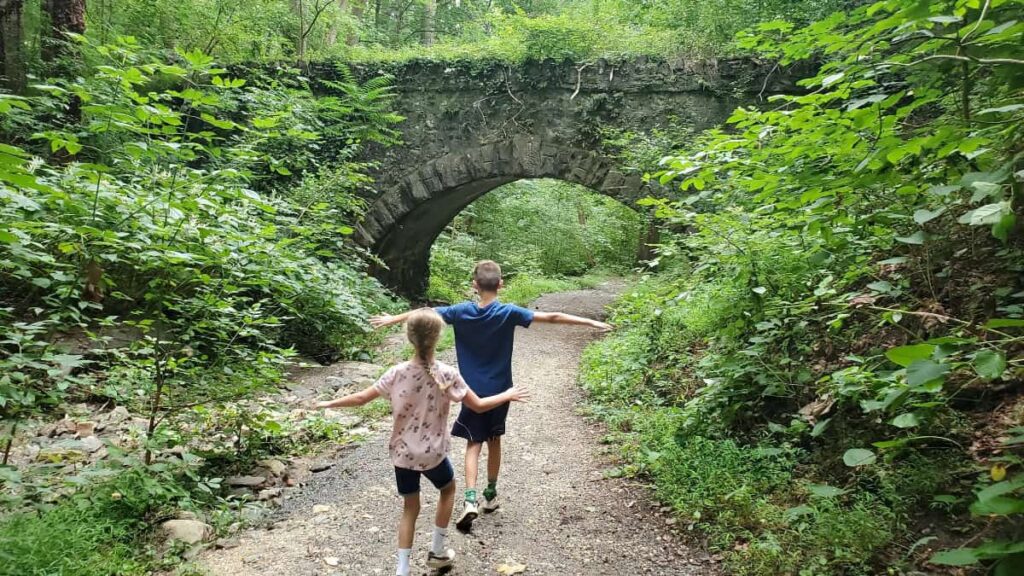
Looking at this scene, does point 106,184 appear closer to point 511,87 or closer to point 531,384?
point 531,384

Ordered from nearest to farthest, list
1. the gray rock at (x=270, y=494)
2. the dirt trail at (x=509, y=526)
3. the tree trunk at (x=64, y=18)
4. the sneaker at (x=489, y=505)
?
the dirt trail at (x=509, y=526)
the sneaker at (x=489, y=505)
the gray rock at (x=270, y=494)
the tree trunk at (x=64, y=18)

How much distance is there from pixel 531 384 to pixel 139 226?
13.8 feet

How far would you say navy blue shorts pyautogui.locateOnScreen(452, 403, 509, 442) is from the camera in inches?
120

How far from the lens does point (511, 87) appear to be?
9.66 meters

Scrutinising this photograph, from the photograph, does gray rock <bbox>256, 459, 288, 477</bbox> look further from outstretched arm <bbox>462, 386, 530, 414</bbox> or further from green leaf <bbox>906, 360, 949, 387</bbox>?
green leaf <bbox>906, 360, 949, 387</bbox>

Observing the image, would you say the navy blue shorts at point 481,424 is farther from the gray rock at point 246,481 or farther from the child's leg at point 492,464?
the gray rock at point 246,481

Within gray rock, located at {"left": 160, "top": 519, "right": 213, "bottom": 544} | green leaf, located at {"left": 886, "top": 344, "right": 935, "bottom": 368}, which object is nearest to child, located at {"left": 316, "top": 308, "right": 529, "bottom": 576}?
gray rock, located at {"left": 160, "top": 519, "right": 213, "bottom": 544}

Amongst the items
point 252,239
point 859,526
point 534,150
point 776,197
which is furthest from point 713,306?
point 534,150

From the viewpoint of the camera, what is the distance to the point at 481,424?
3.05 m

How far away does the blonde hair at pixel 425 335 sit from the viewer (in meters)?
2.38

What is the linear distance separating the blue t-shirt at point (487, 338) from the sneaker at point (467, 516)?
0.57 meters

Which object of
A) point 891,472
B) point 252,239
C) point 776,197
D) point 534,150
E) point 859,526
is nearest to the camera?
point 859,526

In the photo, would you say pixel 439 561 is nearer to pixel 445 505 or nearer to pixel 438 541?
pixel 438 541

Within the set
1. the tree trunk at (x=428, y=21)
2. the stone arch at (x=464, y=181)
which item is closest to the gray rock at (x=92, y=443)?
the stone arch at (x=464, y=181)
